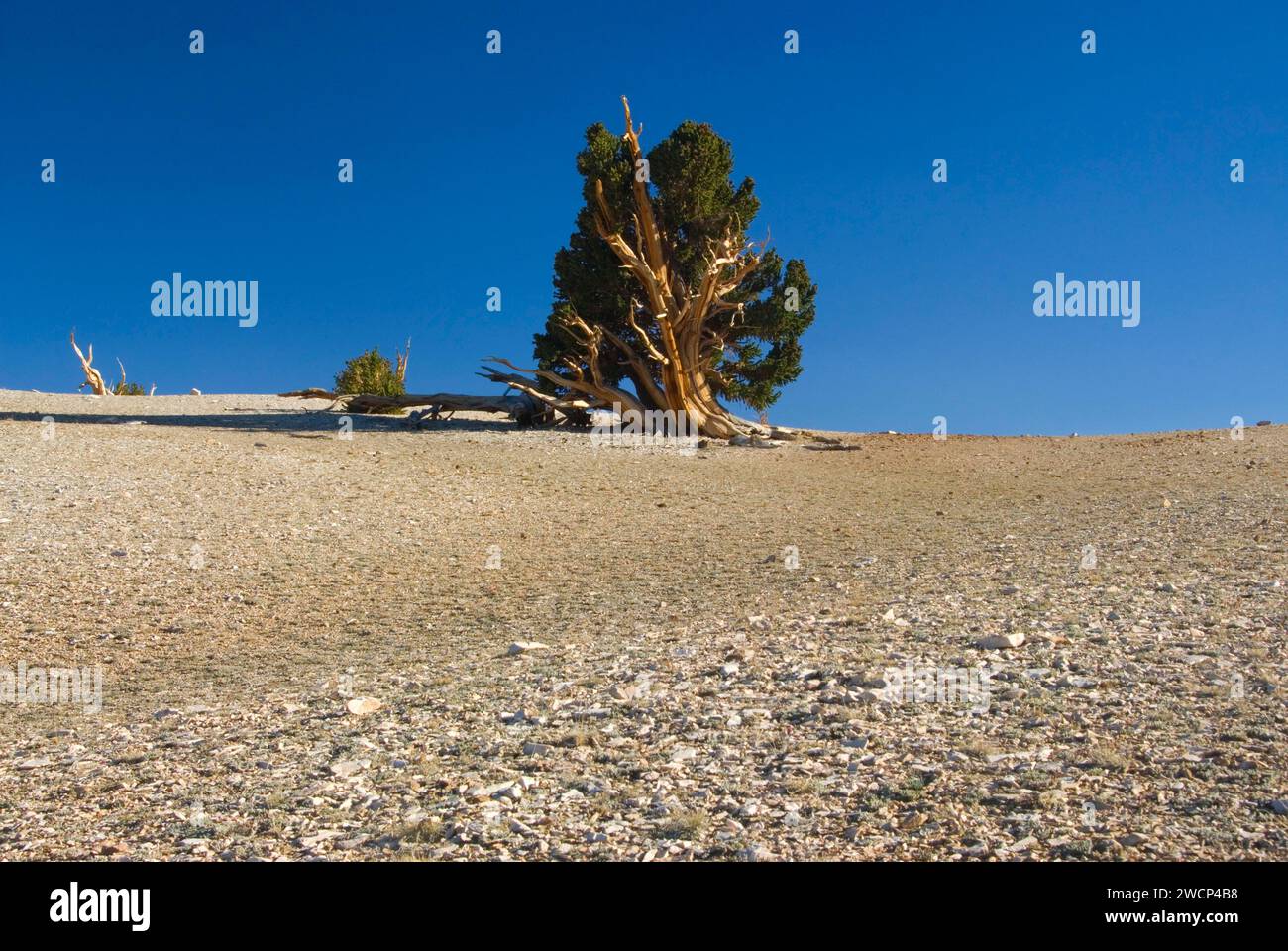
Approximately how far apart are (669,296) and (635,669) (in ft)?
79.8

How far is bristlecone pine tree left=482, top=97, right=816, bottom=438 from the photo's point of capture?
30781mm

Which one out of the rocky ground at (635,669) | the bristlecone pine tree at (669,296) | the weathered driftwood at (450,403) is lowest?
the rocky ground at (635,669)

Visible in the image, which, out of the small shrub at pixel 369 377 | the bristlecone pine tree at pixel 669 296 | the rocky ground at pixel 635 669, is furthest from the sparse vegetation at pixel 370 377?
the rocky ground at pixel 635 669

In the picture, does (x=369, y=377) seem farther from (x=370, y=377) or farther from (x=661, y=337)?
(x=661, y=337)

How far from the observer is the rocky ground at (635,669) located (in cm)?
487

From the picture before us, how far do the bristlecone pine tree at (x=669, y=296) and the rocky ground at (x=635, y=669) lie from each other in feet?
43.4

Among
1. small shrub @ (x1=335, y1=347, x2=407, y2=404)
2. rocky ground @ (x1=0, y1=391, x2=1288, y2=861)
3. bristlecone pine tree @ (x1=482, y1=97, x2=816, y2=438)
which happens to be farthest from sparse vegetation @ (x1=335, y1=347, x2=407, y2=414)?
rocky ground @ (x1=0, y1=391, x2=1288, y2=861)

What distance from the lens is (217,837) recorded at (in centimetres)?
496

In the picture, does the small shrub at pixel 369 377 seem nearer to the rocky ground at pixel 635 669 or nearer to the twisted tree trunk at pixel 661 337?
the twisted tree trunk at pixel 661 337

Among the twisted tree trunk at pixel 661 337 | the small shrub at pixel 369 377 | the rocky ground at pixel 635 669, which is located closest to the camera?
the rocky ground at pixel 635 669

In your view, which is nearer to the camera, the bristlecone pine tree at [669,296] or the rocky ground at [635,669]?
the rocky ground at [635,669]
